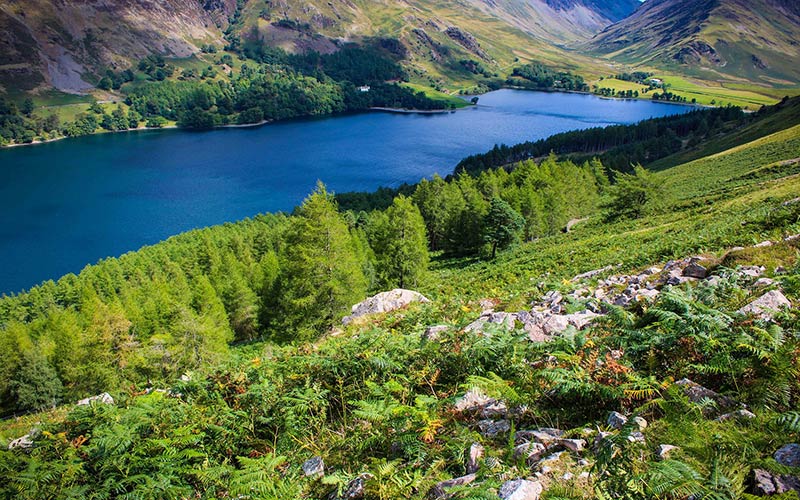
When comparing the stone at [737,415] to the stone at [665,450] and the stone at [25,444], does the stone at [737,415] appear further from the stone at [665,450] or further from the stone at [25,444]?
the stone at [25,444]

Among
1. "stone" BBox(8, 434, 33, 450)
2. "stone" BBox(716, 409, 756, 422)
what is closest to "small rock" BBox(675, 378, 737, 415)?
"stone" BBox(716, 409, 756, 422)

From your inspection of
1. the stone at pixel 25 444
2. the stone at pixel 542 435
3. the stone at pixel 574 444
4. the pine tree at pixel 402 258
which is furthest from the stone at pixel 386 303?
the stone at pixel 574 444

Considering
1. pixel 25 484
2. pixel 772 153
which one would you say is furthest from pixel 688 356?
pixel 772 153

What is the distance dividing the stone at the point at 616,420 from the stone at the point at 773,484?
1786 millimetres

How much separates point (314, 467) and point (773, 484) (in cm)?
581

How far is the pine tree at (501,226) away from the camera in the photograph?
47.6 meters

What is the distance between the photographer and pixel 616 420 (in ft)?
18.9

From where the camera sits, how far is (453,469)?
5.93m

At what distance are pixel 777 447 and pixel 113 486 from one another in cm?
878

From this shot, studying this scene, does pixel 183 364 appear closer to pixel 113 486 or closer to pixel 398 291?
pixel 398 291

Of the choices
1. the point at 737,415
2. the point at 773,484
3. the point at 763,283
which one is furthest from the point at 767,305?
the point at 773,484

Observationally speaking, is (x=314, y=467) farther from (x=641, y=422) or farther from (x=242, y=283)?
(x=242, y=283)

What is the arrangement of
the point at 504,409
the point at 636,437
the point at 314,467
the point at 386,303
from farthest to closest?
the point at 386,303 < the point at 504,409 < the point at 314,467 < the point at 636,437

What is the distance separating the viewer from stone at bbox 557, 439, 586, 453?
5.38 metres
